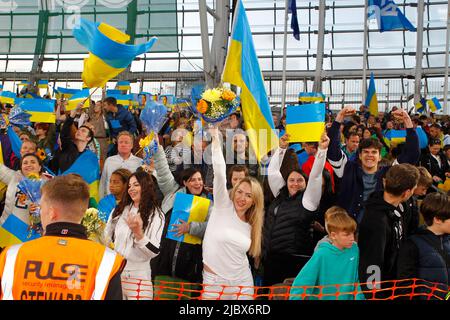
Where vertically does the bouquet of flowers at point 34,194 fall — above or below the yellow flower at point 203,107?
below

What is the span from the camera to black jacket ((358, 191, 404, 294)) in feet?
11.4

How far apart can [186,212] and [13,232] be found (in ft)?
5.03

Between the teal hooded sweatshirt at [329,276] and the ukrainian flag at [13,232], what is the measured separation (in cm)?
231

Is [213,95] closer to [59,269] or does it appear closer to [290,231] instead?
[290,231]

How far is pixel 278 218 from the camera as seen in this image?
4406mm

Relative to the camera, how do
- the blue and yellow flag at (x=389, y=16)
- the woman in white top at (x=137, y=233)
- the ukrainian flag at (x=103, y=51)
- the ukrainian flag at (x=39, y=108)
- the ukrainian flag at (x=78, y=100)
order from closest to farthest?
the woman in white top at (x=137, y=233) → the ukrainian flag at (x=103, y=51) → the ukrainian flag at (x=39, y=108) → the ukrainian flag at (x=78, y=100) → the blue and yellow flag at (x=389, y=16)

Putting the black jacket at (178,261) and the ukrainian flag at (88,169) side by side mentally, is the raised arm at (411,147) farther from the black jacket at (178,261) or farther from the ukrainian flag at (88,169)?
the ukrainian flag at (88,169)

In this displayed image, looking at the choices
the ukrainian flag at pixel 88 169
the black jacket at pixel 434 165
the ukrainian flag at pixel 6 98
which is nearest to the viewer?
the ukrainian flag at pixel 88 169

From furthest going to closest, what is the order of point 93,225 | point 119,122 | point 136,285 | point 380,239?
point 119,122, point 136,285, point 380,239, point 93,225

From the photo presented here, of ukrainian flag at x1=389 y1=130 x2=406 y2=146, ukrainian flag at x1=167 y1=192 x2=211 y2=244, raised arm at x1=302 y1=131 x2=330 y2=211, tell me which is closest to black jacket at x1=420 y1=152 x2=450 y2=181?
ukrainian flag at x1=389 y1=130 x2=406 y2=146

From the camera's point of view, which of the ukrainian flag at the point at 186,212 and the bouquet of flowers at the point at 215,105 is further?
the bouquet of flowers at the point at 215,105

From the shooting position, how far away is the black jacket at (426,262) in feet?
10.4

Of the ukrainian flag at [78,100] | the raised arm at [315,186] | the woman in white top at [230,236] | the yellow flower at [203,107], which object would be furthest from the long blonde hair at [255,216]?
the ukrainian flag at [78,100]

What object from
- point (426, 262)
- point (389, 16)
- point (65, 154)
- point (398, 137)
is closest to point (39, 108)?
point (65, 154)
